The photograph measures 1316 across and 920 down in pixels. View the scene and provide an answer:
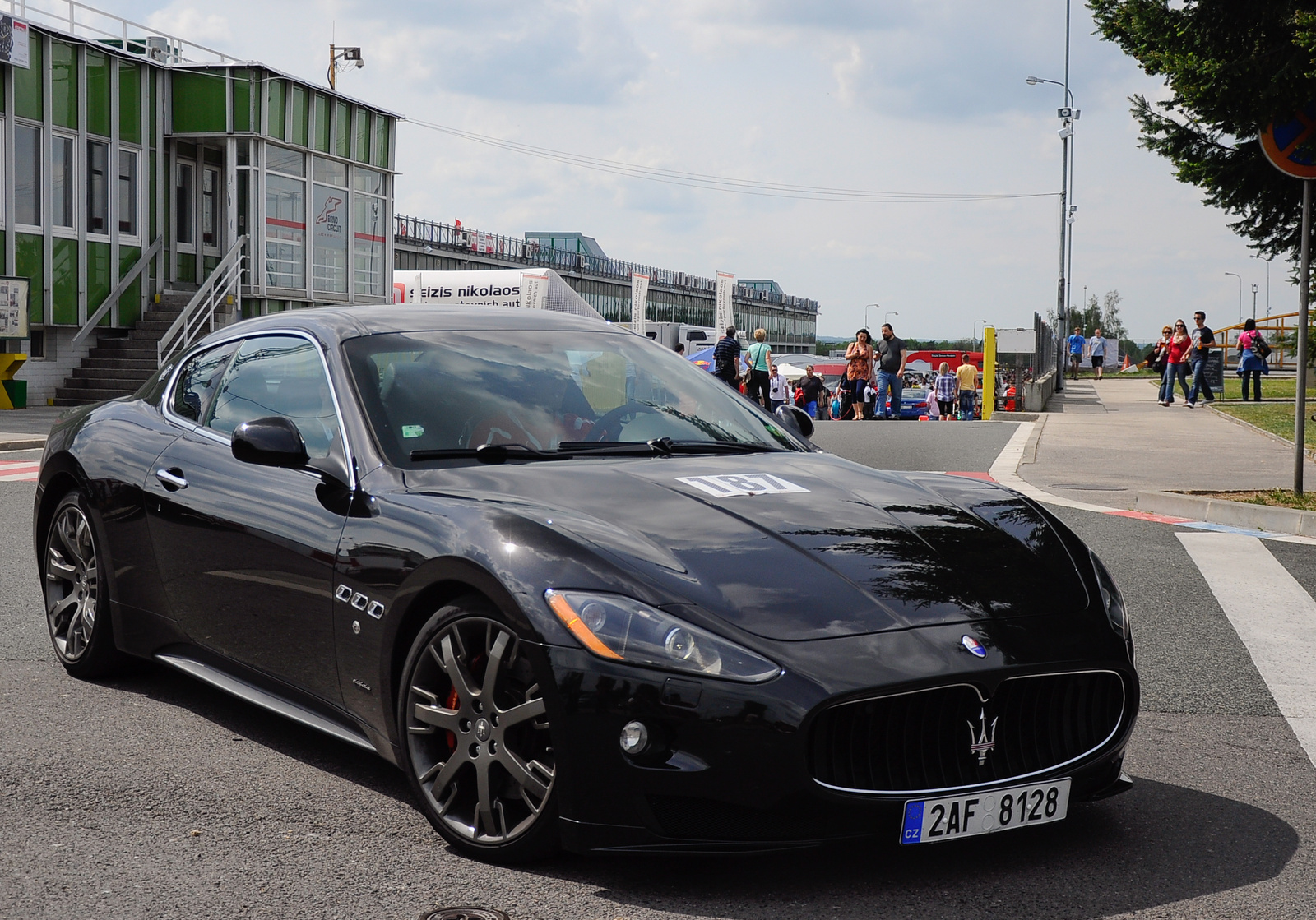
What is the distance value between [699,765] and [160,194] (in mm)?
27166

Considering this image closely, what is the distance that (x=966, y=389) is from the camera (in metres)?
31.7

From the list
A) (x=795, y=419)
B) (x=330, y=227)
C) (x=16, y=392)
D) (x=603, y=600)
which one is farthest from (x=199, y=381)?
(x=330, y=227)

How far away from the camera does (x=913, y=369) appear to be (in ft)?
190

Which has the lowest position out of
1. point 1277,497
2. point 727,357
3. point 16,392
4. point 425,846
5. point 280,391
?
point 425,846

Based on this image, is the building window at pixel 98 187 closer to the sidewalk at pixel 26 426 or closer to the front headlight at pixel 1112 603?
the sidewalk at pixel 26 426

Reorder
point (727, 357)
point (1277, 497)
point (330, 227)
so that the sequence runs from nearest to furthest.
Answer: point (1277, 497) < point (727, 357) < point (330, 227)

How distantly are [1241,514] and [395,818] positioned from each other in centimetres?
852

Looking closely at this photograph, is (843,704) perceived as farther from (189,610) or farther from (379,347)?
(189,610)

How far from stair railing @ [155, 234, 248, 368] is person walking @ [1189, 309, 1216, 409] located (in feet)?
61.1

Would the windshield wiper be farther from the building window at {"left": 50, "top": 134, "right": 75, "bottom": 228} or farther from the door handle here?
the building window at {"left": 50, "top": 134, "right": 75, "bottom": 228}

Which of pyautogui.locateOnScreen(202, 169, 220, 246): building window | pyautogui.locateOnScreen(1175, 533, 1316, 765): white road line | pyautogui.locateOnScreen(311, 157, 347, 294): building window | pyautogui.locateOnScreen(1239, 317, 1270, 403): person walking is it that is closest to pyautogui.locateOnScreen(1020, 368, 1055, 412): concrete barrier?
pyautogui.locateOnScreen(1239, 317, 1270, 403): person walking

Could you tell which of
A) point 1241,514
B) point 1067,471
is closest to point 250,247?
point 1067,471

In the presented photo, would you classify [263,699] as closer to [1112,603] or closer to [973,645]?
[973,645]

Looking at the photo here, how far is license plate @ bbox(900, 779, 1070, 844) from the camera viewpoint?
3.16 meters
